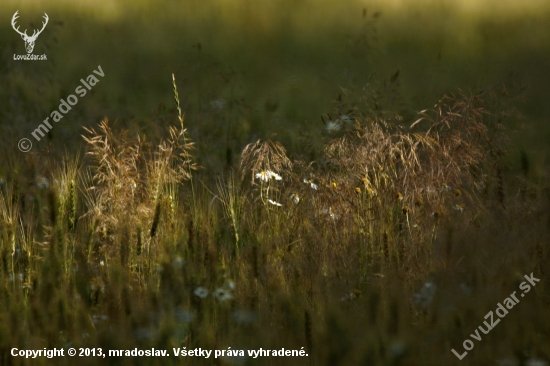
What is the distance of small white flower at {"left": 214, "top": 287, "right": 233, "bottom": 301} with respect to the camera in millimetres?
2500

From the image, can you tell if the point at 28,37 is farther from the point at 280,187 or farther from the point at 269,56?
the point at 280,187

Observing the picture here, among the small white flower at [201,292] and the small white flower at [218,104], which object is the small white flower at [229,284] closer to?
the small white flower at [201,292]

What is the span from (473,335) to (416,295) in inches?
12.1

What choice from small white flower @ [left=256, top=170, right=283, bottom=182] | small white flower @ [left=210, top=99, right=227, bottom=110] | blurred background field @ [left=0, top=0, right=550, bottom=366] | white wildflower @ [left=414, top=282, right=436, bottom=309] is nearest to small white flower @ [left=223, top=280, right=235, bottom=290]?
blurred background field @ [left=0, top=0, right=550, bottom=366]

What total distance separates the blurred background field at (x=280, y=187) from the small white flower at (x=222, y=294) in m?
0.01

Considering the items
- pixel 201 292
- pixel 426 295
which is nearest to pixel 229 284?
pixel 201 292

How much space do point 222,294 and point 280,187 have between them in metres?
1.71

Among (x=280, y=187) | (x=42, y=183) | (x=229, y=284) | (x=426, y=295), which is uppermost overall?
(x=280, y=187)

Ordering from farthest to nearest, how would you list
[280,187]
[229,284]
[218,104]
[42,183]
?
[218,104] < [280,187] < [42,183] < [229,284]

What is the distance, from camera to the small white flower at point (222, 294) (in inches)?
98.4

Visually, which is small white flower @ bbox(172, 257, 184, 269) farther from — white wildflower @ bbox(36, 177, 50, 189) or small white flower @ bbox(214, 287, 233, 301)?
white wildflower @ bbox(36, 177, 50, 189)

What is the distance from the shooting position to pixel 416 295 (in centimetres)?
252

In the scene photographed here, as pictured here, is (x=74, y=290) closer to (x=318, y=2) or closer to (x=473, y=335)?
(x=473, y=335)

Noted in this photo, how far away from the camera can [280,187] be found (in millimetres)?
4188
